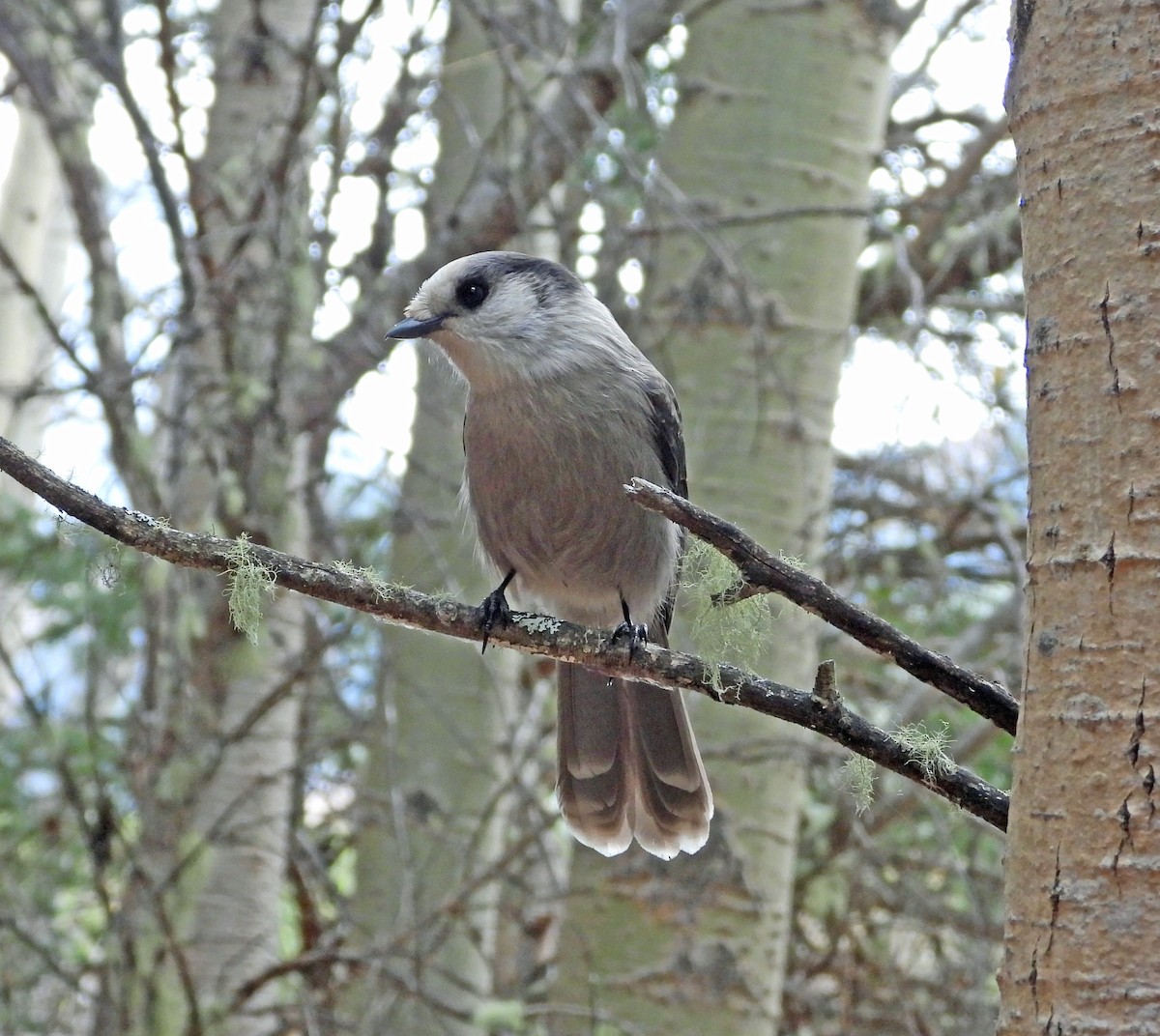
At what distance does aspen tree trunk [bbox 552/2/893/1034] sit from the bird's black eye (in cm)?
60

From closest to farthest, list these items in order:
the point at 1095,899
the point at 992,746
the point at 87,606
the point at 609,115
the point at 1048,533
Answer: the point at 1095,899 → the point at 1048,533 → the point at 87,606 → the point at 609,115 → the point at 992,746

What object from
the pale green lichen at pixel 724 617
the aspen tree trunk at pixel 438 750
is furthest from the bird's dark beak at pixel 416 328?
the pale green lichen at pixel 724 617

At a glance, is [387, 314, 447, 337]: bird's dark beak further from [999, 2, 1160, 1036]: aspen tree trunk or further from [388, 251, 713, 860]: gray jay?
[999, 2, 1160, 1036]: aspen tree trunk

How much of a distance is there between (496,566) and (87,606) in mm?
905

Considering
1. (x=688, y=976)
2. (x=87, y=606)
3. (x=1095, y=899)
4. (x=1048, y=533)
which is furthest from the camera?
(x=688, y=976)

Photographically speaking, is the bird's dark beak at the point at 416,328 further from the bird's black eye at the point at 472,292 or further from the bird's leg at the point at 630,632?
the bird's leg at the point at 630,632

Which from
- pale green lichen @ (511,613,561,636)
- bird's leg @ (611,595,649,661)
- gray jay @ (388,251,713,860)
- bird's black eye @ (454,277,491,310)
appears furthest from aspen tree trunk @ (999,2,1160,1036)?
bird's black eye @ (454,277,491,310)

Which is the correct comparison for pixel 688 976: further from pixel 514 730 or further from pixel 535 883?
pixel 535 883

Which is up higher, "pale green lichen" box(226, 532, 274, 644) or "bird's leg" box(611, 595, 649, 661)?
"bird's leg" box(611, 595, 649, 661)

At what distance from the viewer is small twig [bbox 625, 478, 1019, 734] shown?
4.46 ft

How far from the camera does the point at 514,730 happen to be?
3.39m

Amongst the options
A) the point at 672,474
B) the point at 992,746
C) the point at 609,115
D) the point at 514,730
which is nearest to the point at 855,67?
the point at 609,115

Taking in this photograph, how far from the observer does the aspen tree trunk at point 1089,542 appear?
3.68ft

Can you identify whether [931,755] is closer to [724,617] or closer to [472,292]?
[724,617]
